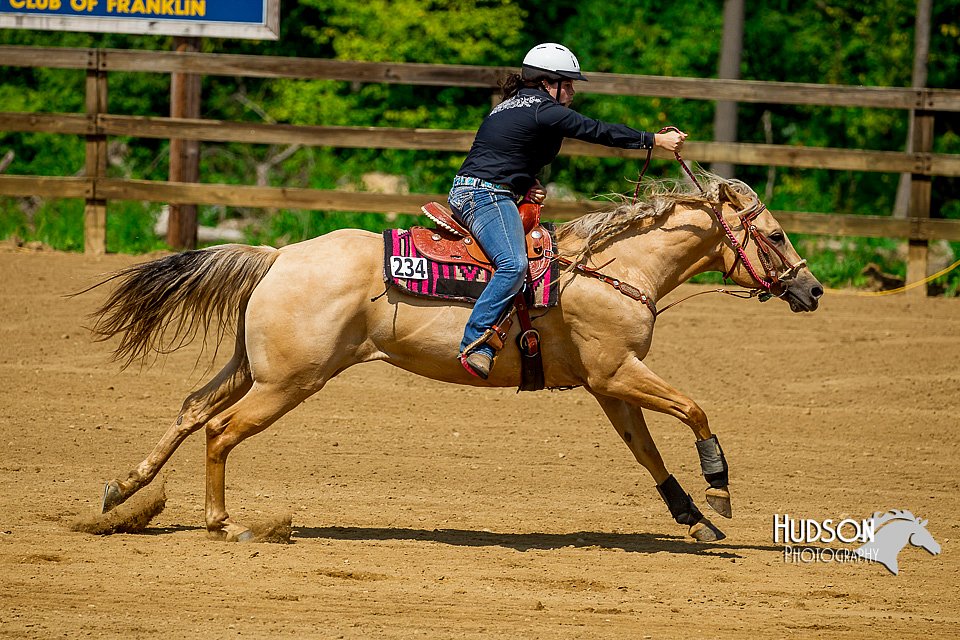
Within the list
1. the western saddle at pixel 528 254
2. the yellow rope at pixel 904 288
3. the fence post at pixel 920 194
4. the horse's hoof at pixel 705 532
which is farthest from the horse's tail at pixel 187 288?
the fence post at pixel 920 194

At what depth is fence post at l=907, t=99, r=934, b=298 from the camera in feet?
45.3

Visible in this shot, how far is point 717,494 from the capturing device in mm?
6785

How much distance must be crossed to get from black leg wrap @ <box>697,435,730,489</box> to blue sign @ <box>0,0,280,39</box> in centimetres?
932

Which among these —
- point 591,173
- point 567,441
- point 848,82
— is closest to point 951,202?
point 848,82

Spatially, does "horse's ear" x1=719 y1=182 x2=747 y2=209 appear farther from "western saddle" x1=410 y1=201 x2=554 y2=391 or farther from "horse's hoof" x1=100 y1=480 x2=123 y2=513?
"horse's hoof" x1=100 y1=480 x2=123 y2=513

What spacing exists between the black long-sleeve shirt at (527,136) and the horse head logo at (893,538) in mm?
2680

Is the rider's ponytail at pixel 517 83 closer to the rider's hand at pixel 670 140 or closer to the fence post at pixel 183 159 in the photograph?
the rider's hand at pixel 670 140

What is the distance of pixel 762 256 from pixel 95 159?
938 cm

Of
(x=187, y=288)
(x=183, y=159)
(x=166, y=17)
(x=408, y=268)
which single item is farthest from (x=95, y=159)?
(x=408, y=268)

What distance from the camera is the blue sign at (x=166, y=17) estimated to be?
47.4ft

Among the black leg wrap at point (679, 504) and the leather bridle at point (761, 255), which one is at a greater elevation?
the leather bridle at point (761, 255)

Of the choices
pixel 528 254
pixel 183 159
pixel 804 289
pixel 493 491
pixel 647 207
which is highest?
pixel 183 159

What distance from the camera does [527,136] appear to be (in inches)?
269

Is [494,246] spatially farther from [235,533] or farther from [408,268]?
[235,533]
